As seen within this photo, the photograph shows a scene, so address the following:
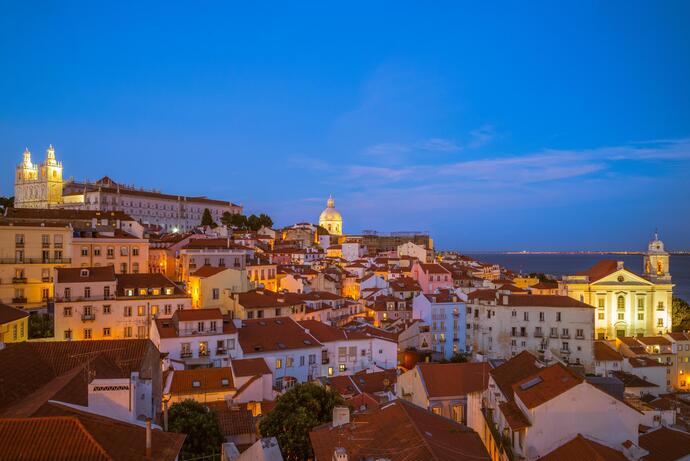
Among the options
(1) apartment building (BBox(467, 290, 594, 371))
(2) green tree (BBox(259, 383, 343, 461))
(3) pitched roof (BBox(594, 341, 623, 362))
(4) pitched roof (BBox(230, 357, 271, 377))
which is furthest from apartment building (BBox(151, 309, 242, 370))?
(3) pitched roof (BBox(594, 341, 623, 362))

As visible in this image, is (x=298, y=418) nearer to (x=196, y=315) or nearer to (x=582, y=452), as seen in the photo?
(x=582, y=452)

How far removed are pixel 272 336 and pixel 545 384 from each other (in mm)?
22667

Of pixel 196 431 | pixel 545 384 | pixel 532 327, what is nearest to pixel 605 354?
pixel 532 327

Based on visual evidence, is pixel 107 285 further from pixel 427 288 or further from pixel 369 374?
pixel 427 288

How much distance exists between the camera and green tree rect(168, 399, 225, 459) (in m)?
18.5

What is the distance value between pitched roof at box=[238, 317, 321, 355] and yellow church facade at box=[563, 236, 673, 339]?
38.1 meters

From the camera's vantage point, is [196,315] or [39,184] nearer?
[196,315]

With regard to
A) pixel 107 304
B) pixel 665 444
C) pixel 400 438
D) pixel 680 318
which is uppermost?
pixel 107 304

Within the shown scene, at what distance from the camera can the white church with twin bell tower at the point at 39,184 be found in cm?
10419

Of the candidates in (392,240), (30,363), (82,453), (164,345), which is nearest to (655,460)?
(82,453)

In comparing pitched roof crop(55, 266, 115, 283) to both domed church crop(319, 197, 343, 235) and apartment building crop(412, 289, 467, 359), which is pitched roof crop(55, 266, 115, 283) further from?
domed church crop(319, 197, 343, 235)

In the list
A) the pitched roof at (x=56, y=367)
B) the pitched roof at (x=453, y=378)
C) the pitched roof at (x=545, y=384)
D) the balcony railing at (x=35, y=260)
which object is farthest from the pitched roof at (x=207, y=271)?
the pitched roof at (x=545, y=384)

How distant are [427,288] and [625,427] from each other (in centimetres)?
5086

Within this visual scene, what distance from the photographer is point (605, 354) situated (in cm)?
4606
